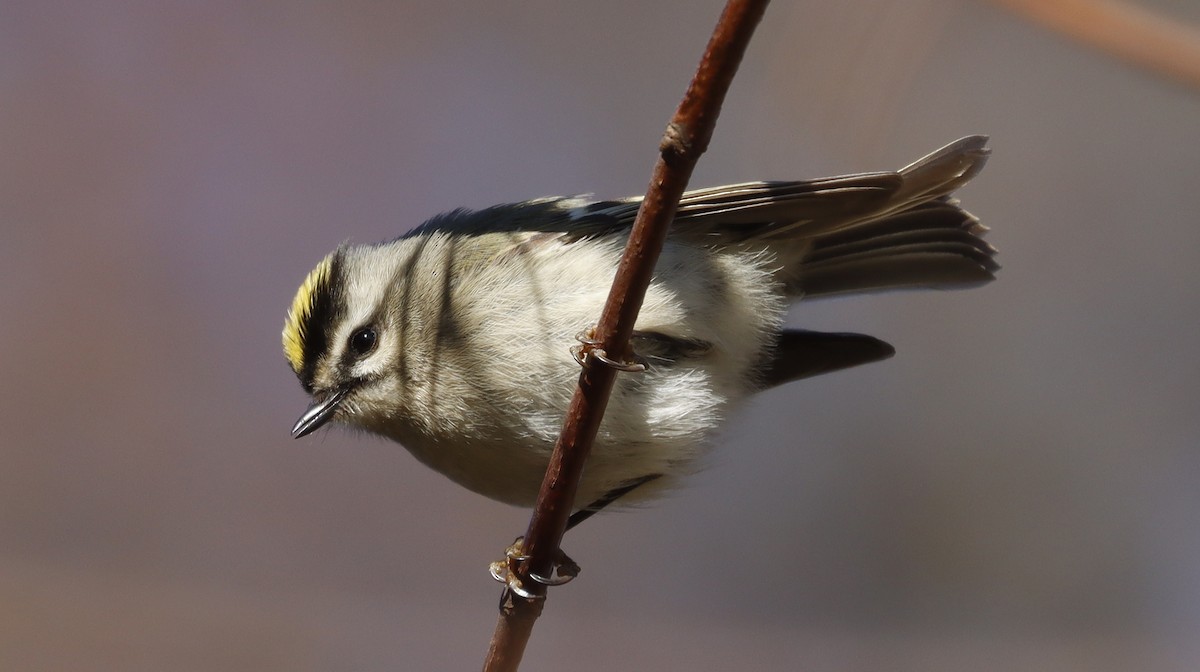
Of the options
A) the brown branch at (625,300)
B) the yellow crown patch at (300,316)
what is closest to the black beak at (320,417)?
the yellow crown patch at (300,316)

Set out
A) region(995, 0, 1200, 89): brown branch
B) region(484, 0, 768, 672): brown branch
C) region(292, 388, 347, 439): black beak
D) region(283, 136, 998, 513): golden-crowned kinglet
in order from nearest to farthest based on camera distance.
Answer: region(995, 0, 1200, 89): brown branch → region(484, 0, 768, 672): brown branch → region(283, 136, 998, 513): golden-crowned kinglet → region(292, 388, 347, 439): black beak

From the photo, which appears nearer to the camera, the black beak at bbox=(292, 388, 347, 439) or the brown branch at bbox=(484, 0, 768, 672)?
the brown branch at bbox=(484, 0, 768, 672)

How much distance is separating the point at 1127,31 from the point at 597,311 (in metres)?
1.06

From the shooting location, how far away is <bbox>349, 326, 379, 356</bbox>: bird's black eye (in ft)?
6.41

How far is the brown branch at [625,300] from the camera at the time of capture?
992mm

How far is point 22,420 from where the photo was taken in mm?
2873

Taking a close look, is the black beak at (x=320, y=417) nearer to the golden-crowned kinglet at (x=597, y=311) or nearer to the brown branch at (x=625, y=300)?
the golden-crowned kinglet at (x=597, y=311)

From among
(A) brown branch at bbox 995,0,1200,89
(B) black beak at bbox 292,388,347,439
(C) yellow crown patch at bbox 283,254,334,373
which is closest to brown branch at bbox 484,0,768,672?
(A) brown branch at bbox 995,0,1200,89

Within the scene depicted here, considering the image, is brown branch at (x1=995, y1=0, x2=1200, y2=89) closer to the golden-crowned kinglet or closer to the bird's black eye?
the golden-crowned kinglet

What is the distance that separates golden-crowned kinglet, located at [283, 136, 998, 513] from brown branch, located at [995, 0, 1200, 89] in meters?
0.98

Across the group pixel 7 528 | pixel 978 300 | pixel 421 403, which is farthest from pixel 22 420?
pixel 978 300

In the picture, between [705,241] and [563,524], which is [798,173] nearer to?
[705,241]

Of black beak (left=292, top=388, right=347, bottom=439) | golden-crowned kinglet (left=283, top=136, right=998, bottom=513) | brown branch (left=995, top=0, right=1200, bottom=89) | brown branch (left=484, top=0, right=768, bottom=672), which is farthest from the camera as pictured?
black beak (left=292, top=388, right=347, bottom=439)

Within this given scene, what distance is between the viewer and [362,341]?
6.44 ft
